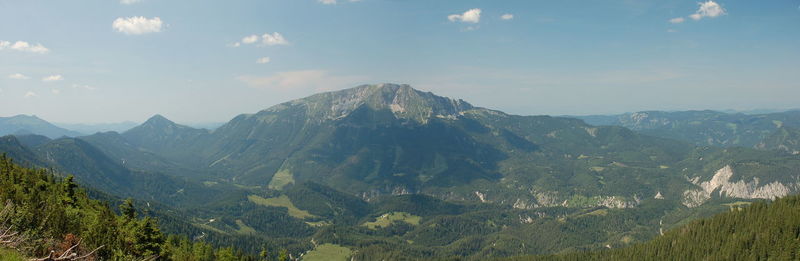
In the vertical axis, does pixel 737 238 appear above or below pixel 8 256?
below

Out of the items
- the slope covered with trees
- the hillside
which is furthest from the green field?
the hillside

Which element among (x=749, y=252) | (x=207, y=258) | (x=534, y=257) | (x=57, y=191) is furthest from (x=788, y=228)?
(x=57, y=191)

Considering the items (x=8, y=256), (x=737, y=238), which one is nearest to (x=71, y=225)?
(x=8, y=256)

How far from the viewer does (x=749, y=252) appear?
465ft

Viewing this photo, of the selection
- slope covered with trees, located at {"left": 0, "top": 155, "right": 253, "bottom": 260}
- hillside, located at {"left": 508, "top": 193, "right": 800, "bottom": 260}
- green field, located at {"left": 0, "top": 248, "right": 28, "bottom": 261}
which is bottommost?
hillside, located at {"left": 508, "top": 193, "right": 800, "bottom": 260}

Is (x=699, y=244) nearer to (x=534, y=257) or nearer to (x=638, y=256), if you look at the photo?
(x=638, y=256)

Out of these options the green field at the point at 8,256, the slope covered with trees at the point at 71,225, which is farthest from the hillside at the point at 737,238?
the green field at the point at 8,256

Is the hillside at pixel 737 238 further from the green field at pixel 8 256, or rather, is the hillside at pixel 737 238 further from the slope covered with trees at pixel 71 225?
the green field at pixel 8 256

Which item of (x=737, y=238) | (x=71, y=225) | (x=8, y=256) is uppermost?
(x=8, y=256)

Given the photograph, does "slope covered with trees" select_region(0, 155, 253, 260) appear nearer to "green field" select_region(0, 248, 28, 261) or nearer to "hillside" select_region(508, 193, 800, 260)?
"green field" select_region(0, 248, 28, 261)

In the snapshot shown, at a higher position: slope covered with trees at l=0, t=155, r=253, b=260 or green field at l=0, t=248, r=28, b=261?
green field at l=0, t=248, r=28, b=261

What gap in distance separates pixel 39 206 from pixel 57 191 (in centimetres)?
3276

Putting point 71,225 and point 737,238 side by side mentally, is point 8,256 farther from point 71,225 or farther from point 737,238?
point 737,238

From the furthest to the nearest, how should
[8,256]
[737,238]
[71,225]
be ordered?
[737,238]
[71,225]
[8,256]
